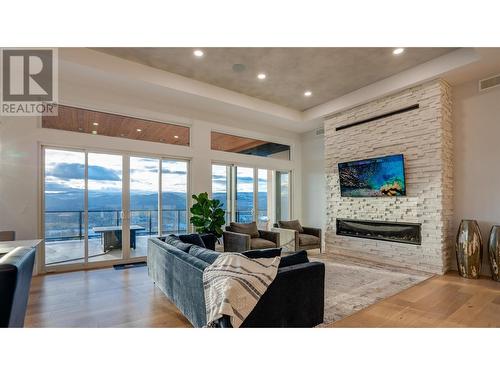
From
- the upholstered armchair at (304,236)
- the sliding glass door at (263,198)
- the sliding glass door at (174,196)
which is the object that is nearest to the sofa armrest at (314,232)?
the upholstered armchair at (304,236)

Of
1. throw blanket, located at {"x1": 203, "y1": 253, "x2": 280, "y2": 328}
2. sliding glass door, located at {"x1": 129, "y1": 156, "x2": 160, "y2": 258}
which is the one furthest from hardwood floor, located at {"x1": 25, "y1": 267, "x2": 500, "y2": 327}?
sliding glass door, located at {"x1": 129, "y1": 156, "x2": 160, "y2": 258}

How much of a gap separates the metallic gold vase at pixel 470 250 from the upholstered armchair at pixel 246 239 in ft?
10.6

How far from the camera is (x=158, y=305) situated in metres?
3.08

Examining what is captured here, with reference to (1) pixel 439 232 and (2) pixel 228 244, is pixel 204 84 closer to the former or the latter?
(2) pixel 228 244

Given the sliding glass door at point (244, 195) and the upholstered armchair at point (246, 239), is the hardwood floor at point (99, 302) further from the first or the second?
the sliding glass door at point (244, 195)

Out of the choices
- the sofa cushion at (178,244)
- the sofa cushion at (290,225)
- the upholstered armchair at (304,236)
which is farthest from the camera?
the sofa cushion at (290,225)

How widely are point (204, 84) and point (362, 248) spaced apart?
5.06 m

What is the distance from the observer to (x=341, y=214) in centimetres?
625

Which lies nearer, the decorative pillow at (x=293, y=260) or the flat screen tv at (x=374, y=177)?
the decorative pillow at (x=293, y=260)

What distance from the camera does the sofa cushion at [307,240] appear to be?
18.9 feet

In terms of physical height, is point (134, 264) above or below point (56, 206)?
below

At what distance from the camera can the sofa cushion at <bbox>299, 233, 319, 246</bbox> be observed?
577cm

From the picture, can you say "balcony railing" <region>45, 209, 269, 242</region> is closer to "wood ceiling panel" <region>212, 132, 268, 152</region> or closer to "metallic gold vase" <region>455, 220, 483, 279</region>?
"wood ceiling panel" <region>212, 132, 268, 152</region>
